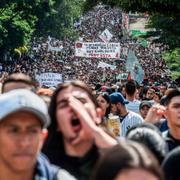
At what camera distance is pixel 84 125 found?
139 inches

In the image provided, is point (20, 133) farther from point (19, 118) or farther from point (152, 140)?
point (152, 140)

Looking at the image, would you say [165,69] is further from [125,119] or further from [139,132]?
[139,132]

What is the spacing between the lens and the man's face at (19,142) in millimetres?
2980

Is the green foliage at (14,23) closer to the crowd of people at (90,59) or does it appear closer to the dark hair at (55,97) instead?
the crowd of people at (90,59)

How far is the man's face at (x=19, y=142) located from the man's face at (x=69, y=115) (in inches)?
22.7

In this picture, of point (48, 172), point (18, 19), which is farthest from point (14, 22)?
→ point (48, 172)

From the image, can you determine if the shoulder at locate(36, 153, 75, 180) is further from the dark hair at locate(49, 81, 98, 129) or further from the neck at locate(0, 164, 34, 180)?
the dark hair at locate(49, 81, 98, 129)

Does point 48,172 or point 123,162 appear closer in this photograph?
point 123,162

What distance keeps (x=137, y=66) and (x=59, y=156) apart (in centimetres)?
1758

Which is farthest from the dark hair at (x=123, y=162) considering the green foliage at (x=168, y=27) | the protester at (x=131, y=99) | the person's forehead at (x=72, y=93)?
the green foliage at (x=168, y=27)

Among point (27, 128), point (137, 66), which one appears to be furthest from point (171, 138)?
point (137, 66)

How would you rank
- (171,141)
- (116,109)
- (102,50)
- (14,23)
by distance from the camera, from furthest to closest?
(14,23) < (102,50) < (116,109) < (171,141)

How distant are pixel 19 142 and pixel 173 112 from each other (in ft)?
8.58

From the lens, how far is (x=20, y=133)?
3.01 meters
